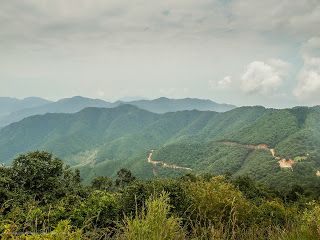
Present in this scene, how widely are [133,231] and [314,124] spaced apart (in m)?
199

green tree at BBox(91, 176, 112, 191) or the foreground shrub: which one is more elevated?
the foreground shrub

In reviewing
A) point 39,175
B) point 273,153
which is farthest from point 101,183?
point 273,153

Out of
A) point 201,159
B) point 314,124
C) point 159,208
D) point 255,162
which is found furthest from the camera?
point 314,124

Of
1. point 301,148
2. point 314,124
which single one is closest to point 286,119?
point 314,124

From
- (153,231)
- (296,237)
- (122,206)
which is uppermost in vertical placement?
(153,231)

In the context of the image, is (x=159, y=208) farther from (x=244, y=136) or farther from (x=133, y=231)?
(x=244, y=136)

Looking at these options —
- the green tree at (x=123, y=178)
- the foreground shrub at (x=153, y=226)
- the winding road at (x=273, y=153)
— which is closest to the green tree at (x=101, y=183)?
the green tree at (x=123, y=178)

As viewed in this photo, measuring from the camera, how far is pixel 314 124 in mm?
187375

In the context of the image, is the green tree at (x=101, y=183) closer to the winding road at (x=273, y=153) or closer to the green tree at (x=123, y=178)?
the green tree at (x=123, y=178)

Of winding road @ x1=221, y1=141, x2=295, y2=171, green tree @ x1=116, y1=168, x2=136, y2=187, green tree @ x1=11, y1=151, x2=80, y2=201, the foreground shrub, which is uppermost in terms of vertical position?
the foreground shrub

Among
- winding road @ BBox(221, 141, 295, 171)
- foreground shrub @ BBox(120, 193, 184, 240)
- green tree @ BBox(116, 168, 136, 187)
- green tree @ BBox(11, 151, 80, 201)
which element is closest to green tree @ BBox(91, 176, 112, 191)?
green tree @ BBox(116, 168, 136, 187)

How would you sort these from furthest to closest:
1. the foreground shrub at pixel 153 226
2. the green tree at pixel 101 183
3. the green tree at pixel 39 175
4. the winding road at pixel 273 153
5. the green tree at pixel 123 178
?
1. the winding road at pixel 273 153
2. the green tree at pixel 123 178
3. the green tree at pixel 101 183
4. the green tree at pixel 39 175
5. the foreground shrub at pixel 153 226

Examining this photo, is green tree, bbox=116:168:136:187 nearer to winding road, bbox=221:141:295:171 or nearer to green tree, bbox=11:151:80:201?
green tree, bbox=11:151:80:201

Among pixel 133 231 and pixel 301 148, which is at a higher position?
pixel 133 231
